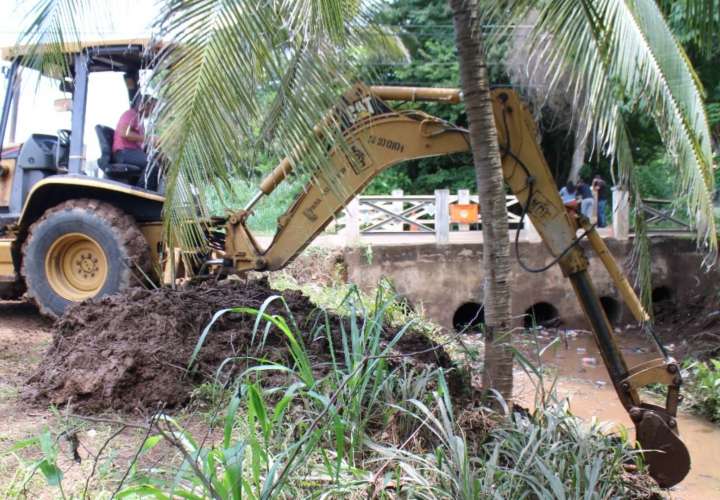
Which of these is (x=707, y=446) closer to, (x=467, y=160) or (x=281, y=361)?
(x=281, y=361)

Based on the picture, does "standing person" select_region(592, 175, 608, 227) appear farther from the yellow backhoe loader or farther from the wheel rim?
the wheel rim

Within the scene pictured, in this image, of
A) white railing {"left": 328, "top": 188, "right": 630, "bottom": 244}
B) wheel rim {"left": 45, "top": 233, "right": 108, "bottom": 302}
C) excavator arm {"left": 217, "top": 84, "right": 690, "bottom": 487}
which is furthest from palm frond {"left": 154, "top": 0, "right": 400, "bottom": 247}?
white railing {"left": 328, "top": 188, "right": 630, "bottom": 244}

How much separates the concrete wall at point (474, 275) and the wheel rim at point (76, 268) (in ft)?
16.5

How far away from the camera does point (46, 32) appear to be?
366cm

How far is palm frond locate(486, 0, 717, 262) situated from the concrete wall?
7.57m

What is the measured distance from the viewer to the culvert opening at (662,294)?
13016mm

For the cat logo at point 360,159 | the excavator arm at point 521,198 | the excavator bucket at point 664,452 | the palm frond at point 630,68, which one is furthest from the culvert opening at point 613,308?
the palm frond at point 630,68

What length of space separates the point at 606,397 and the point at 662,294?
18.5ft

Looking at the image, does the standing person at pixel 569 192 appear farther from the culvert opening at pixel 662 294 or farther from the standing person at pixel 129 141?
the standing person at pixel 129 141

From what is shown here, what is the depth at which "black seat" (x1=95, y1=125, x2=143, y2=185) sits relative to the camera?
Result: 6.78 m

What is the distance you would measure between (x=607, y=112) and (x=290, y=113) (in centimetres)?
176

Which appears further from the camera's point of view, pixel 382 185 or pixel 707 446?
pixel 382 185

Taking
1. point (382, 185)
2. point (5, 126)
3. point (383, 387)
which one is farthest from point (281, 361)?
point (382, 185)

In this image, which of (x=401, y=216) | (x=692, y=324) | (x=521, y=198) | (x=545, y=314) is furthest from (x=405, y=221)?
(x=521, y=198)
